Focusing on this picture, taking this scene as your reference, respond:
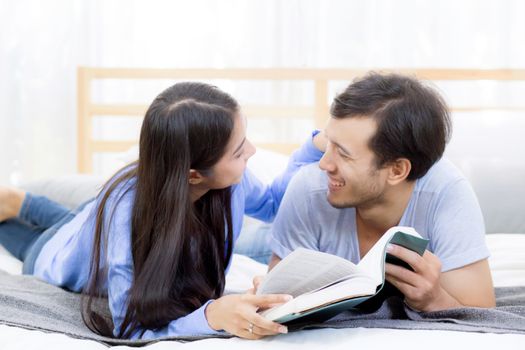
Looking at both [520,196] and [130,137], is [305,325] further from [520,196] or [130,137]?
[130,137]

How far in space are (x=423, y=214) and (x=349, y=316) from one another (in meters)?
0.31

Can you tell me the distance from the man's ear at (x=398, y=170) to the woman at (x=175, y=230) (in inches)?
11.6

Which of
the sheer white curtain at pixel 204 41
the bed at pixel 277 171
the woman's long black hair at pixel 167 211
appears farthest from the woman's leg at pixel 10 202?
the sheer white curtain at pixel 204 41

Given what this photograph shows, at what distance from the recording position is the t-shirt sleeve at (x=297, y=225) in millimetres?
1611

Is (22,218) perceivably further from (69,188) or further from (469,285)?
(469,285)

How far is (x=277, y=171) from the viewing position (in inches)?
95.3

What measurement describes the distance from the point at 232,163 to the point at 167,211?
0.18 m

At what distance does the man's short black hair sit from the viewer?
1499 millimetres

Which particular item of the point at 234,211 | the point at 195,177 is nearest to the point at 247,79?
the point at 234,211

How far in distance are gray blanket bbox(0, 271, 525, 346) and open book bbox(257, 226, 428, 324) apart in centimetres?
10

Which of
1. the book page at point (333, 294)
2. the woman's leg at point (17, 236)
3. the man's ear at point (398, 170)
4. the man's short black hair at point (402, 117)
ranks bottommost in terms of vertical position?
the woman's leg at point (17, 236)

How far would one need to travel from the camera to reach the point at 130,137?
12.0 ft

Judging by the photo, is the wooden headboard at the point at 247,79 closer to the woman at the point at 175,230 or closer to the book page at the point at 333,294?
the woman at the point at 175,230

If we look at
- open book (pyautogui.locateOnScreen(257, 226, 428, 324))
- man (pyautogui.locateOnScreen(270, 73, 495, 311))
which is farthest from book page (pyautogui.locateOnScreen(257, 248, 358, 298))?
man (pyautogui.locateOnScreen(270, 73, 495, 311))
